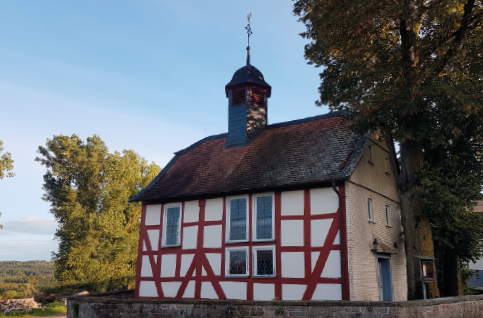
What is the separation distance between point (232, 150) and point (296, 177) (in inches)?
207

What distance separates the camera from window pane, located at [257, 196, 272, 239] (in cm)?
1611

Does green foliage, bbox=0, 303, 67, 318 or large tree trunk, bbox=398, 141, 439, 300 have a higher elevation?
large tree trunk, bbox=398, 141, 439, 300

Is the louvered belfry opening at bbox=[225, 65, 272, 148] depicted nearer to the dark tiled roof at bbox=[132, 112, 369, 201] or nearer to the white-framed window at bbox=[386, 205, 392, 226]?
the dark tiled roof at bbox=[132, 112, 369, 201]

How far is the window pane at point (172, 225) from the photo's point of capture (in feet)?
60.3

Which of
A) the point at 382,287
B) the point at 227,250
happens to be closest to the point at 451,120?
the point at 382,287

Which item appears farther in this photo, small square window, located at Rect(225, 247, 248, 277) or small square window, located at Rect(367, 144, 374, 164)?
small square window, located at Rect(367, 144, 374, 164)

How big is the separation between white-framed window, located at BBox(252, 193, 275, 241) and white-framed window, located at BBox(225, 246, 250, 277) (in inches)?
29.4

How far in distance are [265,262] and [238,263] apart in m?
1.16

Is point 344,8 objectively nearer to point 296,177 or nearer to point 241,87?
point 296,177

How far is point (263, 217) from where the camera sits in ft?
53.7

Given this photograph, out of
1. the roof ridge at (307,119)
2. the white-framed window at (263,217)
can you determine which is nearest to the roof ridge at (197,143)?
the roof ridge at (307,119)

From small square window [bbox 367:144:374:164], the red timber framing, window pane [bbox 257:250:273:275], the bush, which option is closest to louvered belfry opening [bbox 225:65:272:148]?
the red timber framing

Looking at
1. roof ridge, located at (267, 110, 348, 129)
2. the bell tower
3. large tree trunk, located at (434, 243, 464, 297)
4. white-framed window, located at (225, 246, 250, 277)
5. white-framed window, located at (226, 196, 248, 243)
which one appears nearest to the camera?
white-framed window, located at (225, 246, 250, 277)

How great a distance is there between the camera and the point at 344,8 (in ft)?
42.2
